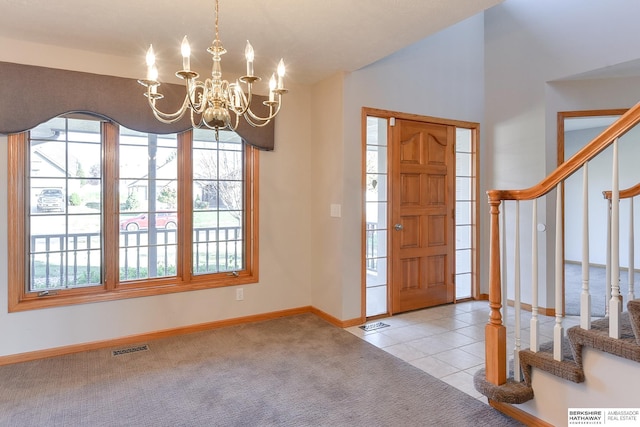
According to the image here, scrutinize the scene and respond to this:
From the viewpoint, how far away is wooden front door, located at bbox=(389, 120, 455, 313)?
13.6ft

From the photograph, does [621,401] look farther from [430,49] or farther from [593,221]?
[593,221]

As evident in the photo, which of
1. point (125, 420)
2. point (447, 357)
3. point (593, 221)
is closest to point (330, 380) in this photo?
point (447, 357)

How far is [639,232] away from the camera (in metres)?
6.38

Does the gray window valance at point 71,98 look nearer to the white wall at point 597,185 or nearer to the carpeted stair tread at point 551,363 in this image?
the carpeted stair tread at point 551,363

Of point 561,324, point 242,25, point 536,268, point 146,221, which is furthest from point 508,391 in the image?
point 146,221

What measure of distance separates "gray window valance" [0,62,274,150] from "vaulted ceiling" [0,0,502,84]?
247 mm

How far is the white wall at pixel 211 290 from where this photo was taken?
3.04 meters

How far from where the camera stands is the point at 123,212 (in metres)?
3.45

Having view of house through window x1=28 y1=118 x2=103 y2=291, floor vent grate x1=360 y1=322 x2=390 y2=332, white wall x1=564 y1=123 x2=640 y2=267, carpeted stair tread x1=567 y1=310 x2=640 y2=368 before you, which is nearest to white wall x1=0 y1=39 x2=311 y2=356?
view of house through window x1=28 y1=118 x2=103 y2=291

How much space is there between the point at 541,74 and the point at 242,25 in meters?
3.26

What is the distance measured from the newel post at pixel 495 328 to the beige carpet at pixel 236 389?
0.29m

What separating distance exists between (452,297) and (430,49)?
2.87 metres

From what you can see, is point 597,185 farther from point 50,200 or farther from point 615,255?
point 50,200

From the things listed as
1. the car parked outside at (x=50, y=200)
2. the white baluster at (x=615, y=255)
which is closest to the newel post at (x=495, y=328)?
the white baluster at (x=615, y=255)
